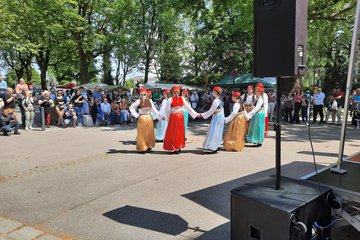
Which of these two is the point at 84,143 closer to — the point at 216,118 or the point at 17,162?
the point at 17,162

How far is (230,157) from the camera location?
8.34 meters

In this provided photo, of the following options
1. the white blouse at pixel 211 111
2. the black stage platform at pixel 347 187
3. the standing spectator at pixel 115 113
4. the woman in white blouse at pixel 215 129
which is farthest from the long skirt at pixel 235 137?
the standing spectator at pixel 115 113

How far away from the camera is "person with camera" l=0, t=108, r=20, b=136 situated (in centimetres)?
1188

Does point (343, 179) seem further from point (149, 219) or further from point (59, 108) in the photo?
point (59, 108)

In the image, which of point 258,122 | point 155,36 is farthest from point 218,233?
point 155,36

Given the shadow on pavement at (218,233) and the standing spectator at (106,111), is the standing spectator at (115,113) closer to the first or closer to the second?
the standing spectator at (106,111)

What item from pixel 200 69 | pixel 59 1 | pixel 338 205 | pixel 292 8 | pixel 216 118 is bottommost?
pixel 338 205

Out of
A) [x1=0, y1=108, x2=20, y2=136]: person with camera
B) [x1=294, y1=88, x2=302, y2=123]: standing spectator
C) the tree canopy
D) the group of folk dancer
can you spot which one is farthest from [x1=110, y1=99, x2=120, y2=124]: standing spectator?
[x1=294, y1=88, x2=302, y2=123]: standing spectator

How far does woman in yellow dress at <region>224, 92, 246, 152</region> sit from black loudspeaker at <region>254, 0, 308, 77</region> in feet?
18.8

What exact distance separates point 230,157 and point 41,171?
4395 millimetres

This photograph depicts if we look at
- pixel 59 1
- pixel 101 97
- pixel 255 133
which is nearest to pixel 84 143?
pixel 255 133

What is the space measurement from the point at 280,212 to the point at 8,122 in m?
11.7

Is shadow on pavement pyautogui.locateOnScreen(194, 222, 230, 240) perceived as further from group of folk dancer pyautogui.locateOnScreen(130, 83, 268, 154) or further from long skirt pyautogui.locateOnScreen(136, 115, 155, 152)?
long skirt pyautogui.locateOnScreen(136, 115, 155, 152)

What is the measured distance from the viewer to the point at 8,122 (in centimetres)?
1210
